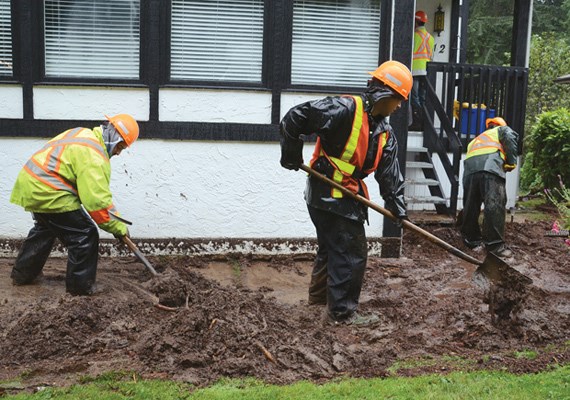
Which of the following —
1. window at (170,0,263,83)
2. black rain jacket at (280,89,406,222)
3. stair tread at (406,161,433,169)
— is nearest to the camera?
black rain jacket at (280,89,406,222)

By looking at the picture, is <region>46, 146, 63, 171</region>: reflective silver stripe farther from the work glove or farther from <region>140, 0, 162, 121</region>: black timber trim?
the work glove

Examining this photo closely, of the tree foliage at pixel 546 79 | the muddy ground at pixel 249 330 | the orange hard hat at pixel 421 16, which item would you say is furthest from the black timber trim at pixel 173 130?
the tree foliage at pixel 546 79

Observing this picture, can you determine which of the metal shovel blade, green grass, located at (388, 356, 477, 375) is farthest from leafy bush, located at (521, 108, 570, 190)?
green grass, located at (388, 356, 477, 375)

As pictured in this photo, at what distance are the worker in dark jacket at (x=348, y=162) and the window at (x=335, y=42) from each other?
290cm

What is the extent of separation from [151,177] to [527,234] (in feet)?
19.2

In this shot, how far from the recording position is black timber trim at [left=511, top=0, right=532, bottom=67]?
12.5 metres

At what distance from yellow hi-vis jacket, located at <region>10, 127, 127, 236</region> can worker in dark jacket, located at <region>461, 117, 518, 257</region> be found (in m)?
5.00

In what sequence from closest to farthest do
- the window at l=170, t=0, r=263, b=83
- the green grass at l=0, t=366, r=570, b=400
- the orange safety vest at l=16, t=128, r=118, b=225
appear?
the green grass at l=0, t=366, r=570, b=400
the orange safety vest at l=16, t=128, r=118, b=225
the window at l=170, t=0, r=263, b=83

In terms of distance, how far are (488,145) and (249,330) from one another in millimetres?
5259

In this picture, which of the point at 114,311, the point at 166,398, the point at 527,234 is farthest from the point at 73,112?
the point at 527,234

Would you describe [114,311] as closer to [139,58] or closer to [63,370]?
[63,370]

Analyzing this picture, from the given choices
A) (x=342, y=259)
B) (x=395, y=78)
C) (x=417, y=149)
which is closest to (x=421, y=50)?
(x=417, y=149)

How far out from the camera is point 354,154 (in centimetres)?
605

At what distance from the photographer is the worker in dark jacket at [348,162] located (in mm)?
5898
